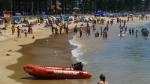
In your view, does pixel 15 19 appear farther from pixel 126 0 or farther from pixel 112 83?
pixel 126 0

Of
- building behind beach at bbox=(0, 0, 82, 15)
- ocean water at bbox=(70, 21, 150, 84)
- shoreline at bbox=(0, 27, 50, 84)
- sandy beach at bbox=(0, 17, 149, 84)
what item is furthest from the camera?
building behind beach at bbox=(0, 0, 82, 15)

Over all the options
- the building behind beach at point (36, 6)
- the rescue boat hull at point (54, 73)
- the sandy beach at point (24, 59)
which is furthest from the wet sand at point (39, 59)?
the building behind beach at point (36, 6)

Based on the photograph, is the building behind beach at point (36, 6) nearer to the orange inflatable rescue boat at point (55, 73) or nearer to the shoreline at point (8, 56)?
the shoreline at point (8, 56)

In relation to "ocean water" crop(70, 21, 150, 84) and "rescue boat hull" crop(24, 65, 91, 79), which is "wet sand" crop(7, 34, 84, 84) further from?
"ocean water" crop(70, 21, 150, 84)

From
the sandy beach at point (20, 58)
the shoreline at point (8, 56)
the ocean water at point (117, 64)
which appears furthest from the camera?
the ocean water at point (117, 64)

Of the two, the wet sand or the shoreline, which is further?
the wet sand

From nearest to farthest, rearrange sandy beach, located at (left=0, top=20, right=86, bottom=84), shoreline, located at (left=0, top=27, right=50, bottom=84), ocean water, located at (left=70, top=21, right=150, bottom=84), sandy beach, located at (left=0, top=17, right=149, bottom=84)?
1. shoreline, located at (left=0, top=27, right=50, bottom=84)
2. sandy beach, located at (left=0, top=17, right=149, bottom=84)
3. sandy beach, located at (left=0, top=20, right=86, bottom=84)
4. ocean water, located at (left=70, top=21, right=150, bottom=84)

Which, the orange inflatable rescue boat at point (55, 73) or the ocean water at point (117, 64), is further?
the ocean water at point (117, 64)

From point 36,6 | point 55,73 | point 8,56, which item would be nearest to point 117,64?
point 55,73

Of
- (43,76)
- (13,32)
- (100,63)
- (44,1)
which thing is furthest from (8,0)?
(43,76)

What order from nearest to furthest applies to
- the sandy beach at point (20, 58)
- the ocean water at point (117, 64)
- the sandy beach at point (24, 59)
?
the sandy beach at point (24, 59)
the sandy beach at point (20, 58)
the ocean water at point (117, 64)

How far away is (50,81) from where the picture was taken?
26844mm

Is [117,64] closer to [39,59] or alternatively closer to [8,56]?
[39,59]

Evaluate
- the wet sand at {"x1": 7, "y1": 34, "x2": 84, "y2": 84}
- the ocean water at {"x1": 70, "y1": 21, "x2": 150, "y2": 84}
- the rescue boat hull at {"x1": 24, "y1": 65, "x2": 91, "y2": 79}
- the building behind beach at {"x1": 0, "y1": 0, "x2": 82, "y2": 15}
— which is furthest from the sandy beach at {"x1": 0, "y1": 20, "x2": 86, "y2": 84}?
the building behind beach at {"x1": 0, "y1": 0, "x2": 82, "y2": 15}
